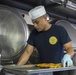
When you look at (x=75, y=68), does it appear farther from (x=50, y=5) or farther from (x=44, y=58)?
(x=50, y=5)

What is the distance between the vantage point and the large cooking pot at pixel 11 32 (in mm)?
1549

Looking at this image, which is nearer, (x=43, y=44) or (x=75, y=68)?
(x=75, y=68)

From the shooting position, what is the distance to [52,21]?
2422mm

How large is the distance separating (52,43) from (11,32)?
450mm

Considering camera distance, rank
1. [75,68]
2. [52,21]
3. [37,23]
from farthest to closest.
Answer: [52,21], [37,23], [75,68]

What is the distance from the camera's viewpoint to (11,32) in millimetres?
1611

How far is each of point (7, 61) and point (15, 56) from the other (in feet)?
0.30

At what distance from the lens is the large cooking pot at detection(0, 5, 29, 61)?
5.08ft

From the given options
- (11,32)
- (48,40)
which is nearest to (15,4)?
(11,32)

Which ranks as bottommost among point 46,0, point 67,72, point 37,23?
Answer: point 67,72

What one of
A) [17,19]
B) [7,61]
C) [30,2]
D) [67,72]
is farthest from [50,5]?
[67,72]

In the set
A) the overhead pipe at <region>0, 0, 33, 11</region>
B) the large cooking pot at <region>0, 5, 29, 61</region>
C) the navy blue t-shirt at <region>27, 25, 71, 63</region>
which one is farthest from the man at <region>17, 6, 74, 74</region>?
the overhead pipe at <region>0, 0, 33, 11</region>

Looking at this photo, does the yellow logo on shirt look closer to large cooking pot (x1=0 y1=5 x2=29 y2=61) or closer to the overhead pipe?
large cooking pot (x1=0 y1=5 x2=29 y2=61)

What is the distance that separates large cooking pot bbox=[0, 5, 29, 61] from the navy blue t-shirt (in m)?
0.23
